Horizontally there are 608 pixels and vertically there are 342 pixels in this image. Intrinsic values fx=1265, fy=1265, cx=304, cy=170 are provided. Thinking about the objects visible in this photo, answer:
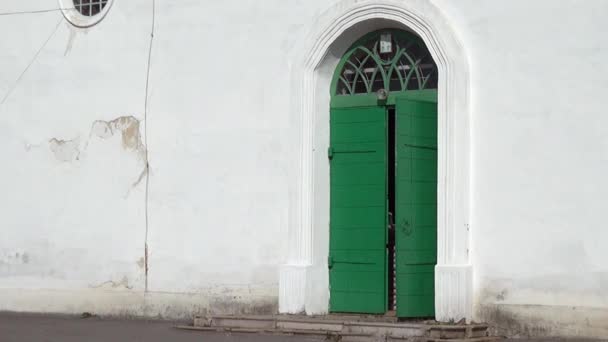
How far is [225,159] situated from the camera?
13969 mm

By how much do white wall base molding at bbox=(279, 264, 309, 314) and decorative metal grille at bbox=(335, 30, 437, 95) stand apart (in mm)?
1987

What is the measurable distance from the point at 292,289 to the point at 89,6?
14.9ft

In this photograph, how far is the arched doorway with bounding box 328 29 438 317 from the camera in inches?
505

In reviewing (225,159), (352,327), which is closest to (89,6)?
(225,159)

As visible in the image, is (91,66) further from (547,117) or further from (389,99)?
(547,117)

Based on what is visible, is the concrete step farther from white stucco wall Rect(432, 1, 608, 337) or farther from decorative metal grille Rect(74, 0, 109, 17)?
decorative metal grille Rect(74, 0, 109, 17)

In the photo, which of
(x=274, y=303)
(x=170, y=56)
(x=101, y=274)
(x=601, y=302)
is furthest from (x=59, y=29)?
(x=601, y=302)

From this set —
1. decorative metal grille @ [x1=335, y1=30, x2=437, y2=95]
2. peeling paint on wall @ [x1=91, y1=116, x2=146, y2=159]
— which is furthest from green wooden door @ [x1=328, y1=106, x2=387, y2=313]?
peeling paint on wall @ [x1=91, y1=116, x2=146, y2=159]

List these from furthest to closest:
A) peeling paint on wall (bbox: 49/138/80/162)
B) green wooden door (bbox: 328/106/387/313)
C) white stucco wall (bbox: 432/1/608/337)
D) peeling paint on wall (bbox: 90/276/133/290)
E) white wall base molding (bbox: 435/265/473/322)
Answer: peeling paint on wall (bbox: 49/138/80/162) → peeling paint on wall (bbox: 90/276/133/290) → green wooden door (bbox: 328/106/387/313) → white wall base molding (bbox: 435/265/473/322) → white stucco wall (bbox: 432/1/608/337)

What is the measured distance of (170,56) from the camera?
14.4 m

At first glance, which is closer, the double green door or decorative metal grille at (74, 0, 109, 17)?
the double green door

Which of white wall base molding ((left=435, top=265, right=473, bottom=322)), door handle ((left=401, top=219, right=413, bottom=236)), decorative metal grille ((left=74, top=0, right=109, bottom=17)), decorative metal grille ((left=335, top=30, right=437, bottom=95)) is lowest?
white wall base molding ((left=435, top=265, right=473, bottom=322))

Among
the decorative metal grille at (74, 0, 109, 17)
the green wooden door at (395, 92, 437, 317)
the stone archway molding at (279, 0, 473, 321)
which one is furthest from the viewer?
the decorative metal grille at (74, 0, 109, 17)

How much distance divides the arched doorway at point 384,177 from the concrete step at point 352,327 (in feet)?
1.25
